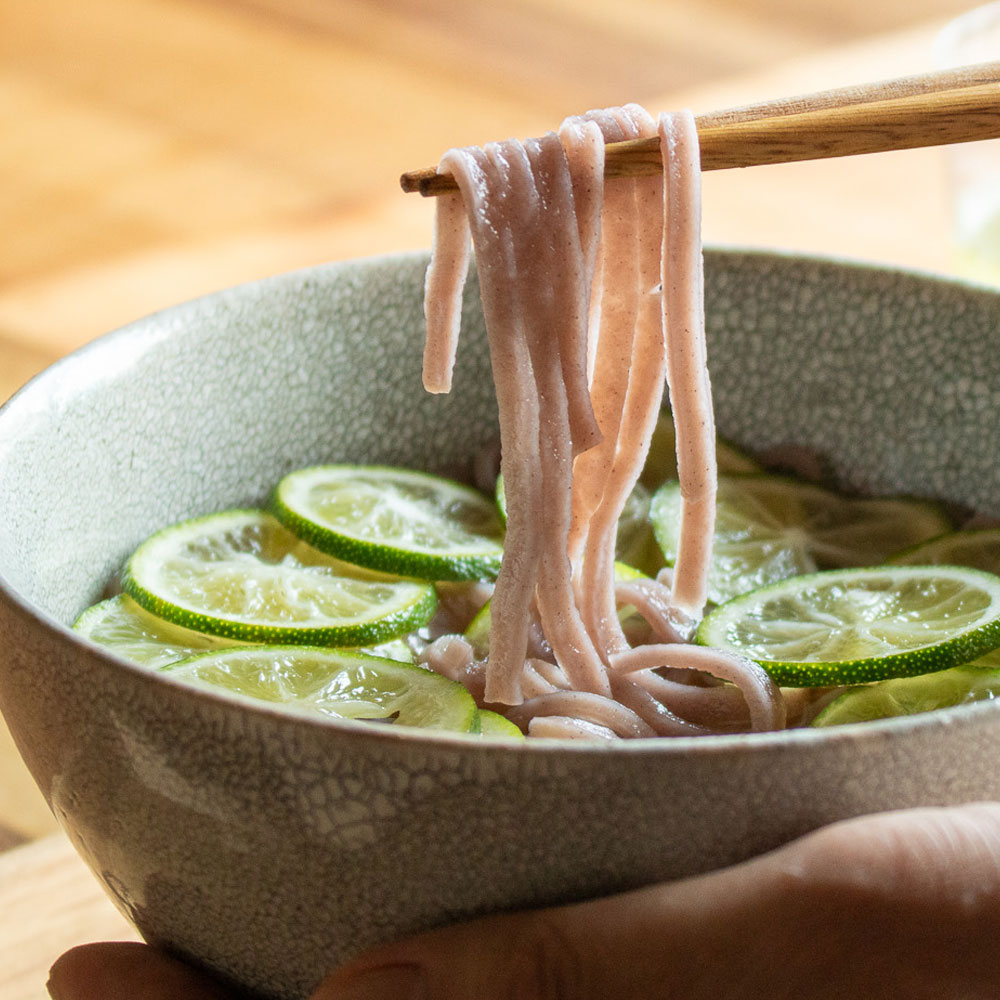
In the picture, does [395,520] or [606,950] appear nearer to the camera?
[606,950]

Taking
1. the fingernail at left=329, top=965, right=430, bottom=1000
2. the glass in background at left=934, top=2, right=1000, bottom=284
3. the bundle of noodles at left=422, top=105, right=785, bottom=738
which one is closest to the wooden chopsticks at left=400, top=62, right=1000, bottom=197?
the bundle of noodles at left=422, top=105, right=785, bottom=738

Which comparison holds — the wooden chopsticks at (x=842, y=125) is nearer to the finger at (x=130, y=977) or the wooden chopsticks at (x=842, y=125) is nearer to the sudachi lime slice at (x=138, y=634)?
the sudachi lime slice at (x=138, y=634)

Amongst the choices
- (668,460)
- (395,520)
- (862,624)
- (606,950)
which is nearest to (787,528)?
(668,460)

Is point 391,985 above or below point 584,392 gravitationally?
below

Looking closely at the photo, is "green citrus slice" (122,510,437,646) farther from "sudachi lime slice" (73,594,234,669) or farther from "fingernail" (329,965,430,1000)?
"fingernail" (329,965,430,1000)

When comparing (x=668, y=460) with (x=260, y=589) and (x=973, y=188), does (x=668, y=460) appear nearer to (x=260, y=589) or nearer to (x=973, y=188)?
(x=260, y=589)

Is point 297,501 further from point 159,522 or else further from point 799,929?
point 799,929
